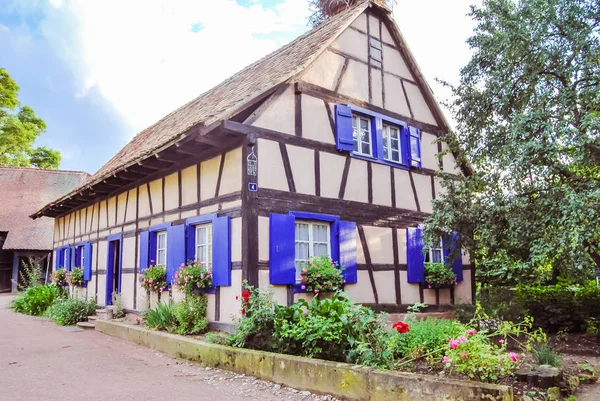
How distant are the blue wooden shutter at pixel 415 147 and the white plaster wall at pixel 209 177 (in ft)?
14.2

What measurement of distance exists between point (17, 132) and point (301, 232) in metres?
26.5

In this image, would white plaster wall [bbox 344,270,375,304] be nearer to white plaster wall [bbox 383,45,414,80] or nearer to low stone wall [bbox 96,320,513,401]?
low stone wall [bbox 96,320,513,401]

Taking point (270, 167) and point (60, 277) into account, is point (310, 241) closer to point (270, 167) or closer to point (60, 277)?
point (270, 167)

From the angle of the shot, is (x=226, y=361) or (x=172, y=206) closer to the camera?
(x=226, y=361)

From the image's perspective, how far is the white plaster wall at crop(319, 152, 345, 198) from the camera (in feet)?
29.1

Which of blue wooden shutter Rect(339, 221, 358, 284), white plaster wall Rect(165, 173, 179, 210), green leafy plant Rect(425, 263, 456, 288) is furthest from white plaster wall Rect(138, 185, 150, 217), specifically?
green leafy plant Rect(425, 263, 456, 288)

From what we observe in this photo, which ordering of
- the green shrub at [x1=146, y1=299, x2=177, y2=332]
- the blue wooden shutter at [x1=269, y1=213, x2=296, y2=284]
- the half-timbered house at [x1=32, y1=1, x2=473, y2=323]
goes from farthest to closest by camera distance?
the green shrub at [x1=146, y1=299, x2=177, y2=332], the half-timbered house at [x1=32, y1=1, x2=473, y2=323], the blue wooden shutter at [x1=269, y1=213, x2=296, y2=284]

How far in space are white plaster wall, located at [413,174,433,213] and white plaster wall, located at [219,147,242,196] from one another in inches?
175

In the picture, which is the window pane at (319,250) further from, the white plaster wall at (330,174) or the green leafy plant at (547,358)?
the green leafy plant at (547,358)

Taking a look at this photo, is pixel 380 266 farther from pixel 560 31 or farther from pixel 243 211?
pixel 560 31

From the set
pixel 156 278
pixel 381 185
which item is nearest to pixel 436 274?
pixel 381 185

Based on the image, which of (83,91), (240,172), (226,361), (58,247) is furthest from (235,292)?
(83,91)

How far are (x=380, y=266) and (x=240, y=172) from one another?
343cm

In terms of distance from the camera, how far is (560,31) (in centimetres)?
707
